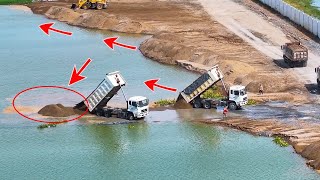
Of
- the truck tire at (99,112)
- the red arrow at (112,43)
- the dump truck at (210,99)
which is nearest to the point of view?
the dump truck at (210,99)

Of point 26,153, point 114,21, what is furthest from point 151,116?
point 114,21

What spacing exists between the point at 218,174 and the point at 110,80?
18.0 meters

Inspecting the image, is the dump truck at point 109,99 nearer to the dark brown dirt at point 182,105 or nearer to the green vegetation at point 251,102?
the dark brown dirt at point 182,105

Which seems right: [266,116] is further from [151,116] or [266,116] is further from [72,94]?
[72,94]

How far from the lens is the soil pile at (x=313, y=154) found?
5328cm

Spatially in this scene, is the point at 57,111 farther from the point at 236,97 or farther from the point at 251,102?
the point at 251,102

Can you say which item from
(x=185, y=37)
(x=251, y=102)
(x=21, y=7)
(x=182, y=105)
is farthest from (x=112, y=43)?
(x=251, y=102)

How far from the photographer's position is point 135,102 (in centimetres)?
6581

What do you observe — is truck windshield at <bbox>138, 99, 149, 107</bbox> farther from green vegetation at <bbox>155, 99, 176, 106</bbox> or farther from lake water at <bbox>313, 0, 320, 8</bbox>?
lake water at <bbox>313, 0, 320, 8</bbox>

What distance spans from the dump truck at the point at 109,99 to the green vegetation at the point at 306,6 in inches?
2128

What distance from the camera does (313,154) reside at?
54719 millimetres

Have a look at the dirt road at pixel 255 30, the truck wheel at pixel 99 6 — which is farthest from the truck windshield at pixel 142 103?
the truck wheel at pixel 99 6

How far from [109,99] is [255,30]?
43609mm

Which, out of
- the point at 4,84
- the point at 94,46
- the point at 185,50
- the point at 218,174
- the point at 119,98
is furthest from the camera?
the point at 94,46
